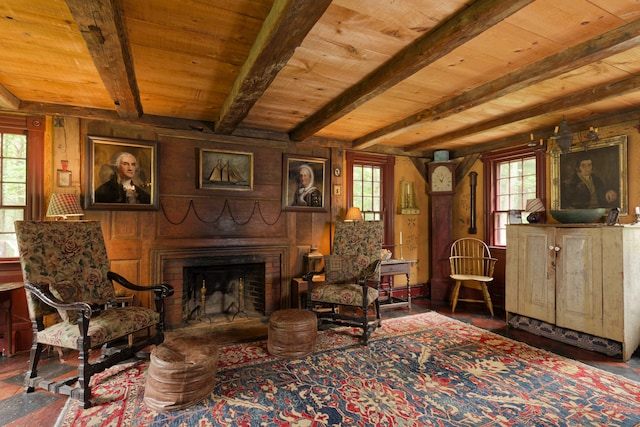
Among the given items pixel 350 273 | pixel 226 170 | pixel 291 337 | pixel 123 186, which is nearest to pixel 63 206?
pixel 123 186

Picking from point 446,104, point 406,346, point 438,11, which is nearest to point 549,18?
point 438,11

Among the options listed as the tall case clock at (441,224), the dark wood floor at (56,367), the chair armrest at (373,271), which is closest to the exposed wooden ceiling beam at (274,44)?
the chair armrest at (373,271)

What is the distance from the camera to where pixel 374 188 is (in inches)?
205

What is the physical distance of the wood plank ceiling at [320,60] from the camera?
1814 mm

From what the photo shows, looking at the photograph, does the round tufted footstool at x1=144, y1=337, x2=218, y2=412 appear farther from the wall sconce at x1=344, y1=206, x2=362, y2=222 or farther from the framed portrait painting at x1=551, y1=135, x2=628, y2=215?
the framed portrait painting at x1=551, y1=135, x2=628, y2=215

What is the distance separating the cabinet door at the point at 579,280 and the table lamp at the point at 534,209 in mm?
427

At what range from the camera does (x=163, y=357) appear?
2209mm

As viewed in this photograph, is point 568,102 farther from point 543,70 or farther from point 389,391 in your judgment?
point 389,391

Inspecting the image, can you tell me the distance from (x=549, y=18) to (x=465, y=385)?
2.57 m

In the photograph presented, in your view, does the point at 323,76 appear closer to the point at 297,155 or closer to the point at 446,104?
the point at 446,104

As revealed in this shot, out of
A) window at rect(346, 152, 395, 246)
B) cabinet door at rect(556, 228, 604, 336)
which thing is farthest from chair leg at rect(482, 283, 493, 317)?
window at rect(346, 152, 395, 246)

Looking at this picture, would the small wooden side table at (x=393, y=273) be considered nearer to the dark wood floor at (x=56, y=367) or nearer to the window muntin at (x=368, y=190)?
the dark wood floor at (x=56, y=367)

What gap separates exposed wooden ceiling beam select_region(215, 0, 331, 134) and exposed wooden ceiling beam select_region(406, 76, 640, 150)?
278cm

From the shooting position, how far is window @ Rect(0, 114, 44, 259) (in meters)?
3.21
